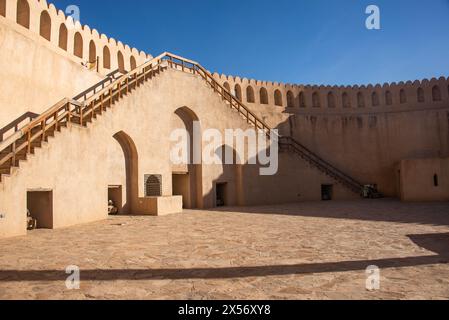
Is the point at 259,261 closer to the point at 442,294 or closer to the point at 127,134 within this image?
the point at 442,294

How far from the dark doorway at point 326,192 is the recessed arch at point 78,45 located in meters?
17.7

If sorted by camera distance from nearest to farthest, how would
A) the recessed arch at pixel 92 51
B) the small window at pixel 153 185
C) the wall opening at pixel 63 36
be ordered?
the small window at pixel 153 185 → the wall opening at pixel 63 36 → the recessed arch at pixel 92 51

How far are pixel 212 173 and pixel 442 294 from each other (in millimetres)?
15039

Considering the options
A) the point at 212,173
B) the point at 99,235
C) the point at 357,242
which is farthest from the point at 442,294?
the point at 212,173

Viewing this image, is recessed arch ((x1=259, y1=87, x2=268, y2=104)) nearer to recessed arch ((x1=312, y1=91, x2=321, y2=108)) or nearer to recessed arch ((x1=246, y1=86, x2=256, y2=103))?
recessed arch ((x1=246, y1=86, x2=256, y2=103))

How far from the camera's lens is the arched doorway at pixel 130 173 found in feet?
49.0

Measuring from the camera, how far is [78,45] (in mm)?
17594

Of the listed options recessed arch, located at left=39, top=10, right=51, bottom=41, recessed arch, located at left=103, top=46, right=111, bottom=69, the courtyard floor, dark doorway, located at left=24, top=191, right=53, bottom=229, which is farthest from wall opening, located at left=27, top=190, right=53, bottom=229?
recessed arch, located at left=103, top=46, right=111, bottom=69

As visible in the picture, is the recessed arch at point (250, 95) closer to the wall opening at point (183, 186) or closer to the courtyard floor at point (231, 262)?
the wall opening at point (183, 186)

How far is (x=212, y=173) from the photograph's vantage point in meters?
18.6

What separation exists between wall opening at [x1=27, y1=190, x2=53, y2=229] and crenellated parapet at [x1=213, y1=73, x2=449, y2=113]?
59.3 ft

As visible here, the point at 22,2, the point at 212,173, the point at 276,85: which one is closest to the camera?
the point at 22,2

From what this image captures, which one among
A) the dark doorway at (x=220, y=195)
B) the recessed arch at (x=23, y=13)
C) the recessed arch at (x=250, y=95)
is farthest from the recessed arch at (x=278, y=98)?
the recessed arch at (x=23, y=13)
